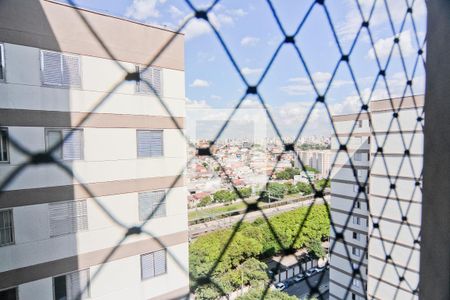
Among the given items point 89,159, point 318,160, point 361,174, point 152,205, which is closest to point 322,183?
point 318,160

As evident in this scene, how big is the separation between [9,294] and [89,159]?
0.65 ft

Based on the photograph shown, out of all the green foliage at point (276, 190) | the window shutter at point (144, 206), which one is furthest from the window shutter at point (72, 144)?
the green foliage at point (276, 190)

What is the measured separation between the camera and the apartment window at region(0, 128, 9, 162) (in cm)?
35

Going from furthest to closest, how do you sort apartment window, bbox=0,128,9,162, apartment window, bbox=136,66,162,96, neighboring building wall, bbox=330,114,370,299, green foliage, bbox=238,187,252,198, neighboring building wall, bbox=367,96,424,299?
1. neighboring building wall, bbox=367,96,424,299
2. neighboring building wall, bbox=330,114,370,299
3. green foliage, bbox=238,187,252,198
4. apartment window, bbox=136,66,162,96
5. apartment window, bbox=0,128,9,162

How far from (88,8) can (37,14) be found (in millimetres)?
68

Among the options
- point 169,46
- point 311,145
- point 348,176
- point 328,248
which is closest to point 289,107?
point 311,145

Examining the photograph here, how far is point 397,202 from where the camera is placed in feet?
3.51

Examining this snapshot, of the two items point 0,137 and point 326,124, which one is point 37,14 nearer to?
point 0,137

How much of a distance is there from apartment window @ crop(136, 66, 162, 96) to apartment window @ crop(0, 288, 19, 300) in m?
0.33

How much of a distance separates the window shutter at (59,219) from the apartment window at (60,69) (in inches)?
6.8

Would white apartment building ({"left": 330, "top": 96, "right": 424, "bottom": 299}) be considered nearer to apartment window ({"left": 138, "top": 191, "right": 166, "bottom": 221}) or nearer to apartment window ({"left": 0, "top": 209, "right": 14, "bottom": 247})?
apartment window ({"left": 138, "top": 191, "right": 166, "bottom": 221})

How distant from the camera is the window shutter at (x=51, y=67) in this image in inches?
14.9

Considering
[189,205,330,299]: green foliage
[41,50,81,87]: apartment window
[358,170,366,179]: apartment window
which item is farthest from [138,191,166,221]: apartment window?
[358,170,366,179]: apartment window

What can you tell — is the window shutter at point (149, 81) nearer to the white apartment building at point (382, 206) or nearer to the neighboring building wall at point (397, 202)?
the white apartment building at point (382, 206)
